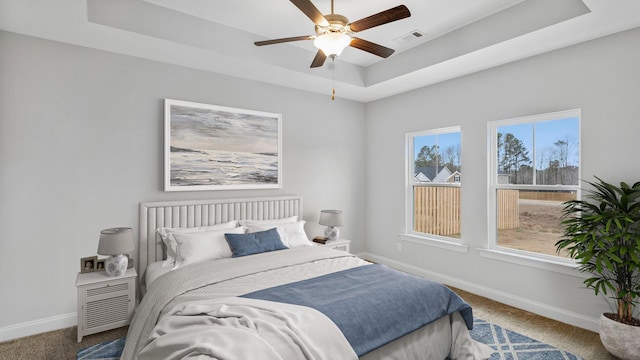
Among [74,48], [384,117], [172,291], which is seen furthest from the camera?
[384,117]

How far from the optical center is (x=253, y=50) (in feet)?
11.3

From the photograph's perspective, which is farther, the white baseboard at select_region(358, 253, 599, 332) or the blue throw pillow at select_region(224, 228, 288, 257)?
the blue throw pillow at select_region(224, 228, 288, 257)

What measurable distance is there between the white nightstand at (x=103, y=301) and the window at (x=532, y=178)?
387cm

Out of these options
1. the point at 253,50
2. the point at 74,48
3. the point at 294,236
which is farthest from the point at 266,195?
the point at 74,48

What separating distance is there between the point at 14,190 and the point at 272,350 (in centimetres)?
284

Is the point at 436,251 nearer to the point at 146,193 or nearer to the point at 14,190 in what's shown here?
the point at 146,193

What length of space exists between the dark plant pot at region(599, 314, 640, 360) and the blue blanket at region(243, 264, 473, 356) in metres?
1.09

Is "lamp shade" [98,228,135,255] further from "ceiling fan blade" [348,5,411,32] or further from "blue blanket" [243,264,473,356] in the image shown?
"ceiling fan blade" [348,5,411,32]

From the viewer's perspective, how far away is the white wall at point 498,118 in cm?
279

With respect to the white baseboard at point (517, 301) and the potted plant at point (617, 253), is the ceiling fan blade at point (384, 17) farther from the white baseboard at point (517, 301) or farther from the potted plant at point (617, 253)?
the white baseboard at point (517, 301)

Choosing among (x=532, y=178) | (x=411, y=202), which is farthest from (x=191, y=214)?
(x=532, y=178)

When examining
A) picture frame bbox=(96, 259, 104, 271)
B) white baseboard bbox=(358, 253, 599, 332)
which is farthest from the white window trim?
picture frame bbox=(96, 259, 104, 271)

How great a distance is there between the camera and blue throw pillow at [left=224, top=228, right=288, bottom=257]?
10.4 ft

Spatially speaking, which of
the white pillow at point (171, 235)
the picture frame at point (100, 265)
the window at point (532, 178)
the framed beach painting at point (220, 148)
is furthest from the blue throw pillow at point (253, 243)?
the window at point (532, 178)
